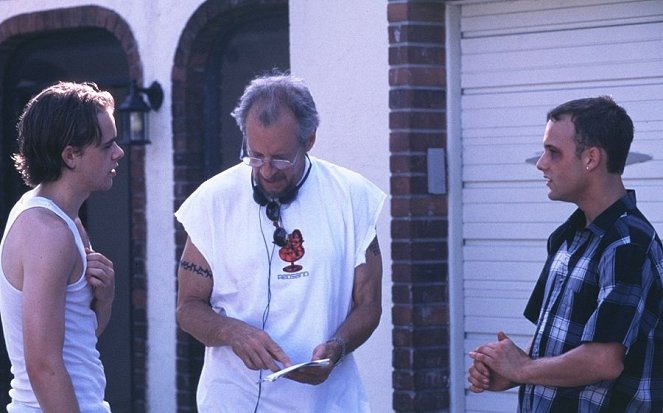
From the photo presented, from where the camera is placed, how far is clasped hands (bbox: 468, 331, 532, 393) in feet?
13.0

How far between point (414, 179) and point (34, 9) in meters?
3.54

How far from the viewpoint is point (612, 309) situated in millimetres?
3781

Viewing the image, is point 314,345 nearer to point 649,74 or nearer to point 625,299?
point 625,299

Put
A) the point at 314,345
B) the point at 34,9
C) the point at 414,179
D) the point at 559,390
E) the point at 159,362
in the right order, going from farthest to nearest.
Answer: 1. the point at 34,9
2. the point at 159,362
3. the point at 414,179
4. the point at 314,345
5. the point at 559,390

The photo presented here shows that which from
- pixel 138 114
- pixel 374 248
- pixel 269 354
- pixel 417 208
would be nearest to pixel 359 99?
pixel 417 208

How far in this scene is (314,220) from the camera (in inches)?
171

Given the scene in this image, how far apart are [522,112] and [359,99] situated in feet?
2.75

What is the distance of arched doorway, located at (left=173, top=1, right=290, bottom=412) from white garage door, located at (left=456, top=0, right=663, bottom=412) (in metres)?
1.66

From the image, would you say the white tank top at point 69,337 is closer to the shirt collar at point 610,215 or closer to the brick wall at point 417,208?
the shirt collar at point 610,215

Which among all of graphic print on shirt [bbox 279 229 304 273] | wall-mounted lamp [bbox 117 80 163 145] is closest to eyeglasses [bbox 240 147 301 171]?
graphic print on shirt [bbox 279 229 304 273]

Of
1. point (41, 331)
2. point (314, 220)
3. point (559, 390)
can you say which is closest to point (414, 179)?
point (314, 220)

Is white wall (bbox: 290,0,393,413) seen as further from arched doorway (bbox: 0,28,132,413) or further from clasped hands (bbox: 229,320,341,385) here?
clasped hands (bbox: 229,320,341,385)

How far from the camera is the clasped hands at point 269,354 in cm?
408

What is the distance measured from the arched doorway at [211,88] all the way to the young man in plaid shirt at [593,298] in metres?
3.94
